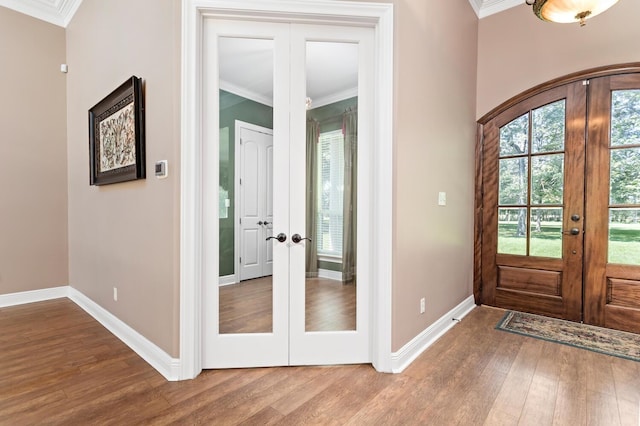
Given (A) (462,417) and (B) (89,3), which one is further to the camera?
(B) (89,3)

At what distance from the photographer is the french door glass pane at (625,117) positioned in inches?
108

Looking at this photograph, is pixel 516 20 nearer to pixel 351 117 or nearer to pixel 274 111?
pixel 351 117

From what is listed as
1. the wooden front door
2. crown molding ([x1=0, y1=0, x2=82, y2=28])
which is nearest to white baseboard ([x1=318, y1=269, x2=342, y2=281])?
the wooden front door

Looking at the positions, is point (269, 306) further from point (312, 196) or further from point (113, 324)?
point (113, 324)

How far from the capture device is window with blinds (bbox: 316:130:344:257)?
7.29ft

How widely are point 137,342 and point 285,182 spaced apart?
5.67ft

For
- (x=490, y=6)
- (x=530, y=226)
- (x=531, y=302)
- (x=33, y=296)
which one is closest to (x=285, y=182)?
(x=530, y=226)

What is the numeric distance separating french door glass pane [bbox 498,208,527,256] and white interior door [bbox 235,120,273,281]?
8.75 feet

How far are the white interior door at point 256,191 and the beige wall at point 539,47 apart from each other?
2.68 meters

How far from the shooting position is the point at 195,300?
6.66 feet

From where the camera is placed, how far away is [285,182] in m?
2.17

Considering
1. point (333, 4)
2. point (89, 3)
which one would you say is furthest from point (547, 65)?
point (89, 3)

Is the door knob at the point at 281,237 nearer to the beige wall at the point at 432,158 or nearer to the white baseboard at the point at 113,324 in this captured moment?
the beige wall at the point at 432,158

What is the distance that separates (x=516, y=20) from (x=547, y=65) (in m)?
0.62
